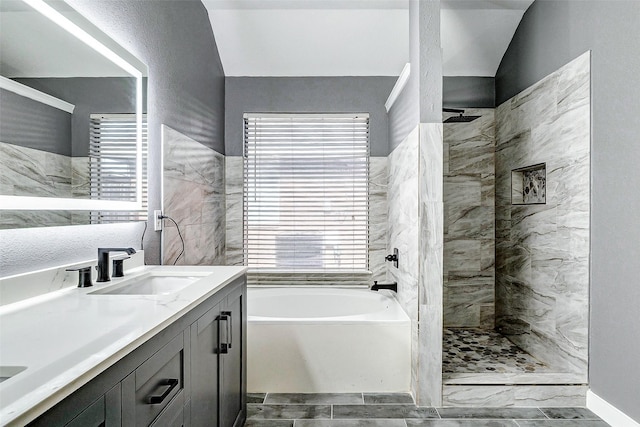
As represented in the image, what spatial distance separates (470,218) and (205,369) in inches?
113

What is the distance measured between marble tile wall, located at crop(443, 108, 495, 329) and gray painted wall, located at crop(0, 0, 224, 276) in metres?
2.05

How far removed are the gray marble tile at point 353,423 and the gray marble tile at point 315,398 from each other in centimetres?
22

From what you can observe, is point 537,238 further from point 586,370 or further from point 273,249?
point 273,249

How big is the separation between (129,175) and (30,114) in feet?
2.29

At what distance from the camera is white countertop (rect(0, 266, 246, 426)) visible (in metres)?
0.72

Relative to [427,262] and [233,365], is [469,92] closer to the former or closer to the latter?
[427,262]

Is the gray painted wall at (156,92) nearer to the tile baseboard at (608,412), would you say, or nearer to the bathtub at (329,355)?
the bathtub at (329,355)

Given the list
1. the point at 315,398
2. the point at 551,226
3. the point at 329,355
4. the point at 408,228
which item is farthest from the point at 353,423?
the point at 551,226

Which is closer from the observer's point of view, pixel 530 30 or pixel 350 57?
pixel 530 30

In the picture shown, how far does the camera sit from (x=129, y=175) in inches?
84.2

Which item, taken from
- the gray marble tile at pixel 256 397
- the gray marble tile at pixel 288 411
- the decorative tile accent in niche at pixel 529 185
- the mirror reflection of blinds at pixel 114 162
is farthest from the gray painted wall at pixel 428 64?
the gray marble tile at pixel 256 397

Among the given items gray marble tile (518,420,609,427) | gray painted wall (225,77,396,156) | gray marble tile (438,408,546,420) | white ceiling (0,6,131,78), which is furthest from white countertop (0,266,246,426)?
gray painted wall (225,77,396,156)

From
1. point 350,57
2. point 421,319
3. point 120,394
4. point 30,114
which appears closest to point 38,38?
point 30,114

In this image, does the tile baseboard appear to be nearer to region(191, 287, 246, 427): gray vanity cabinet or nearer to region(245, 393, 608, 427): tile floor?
region(245, 393, 608, 427): tile floor
